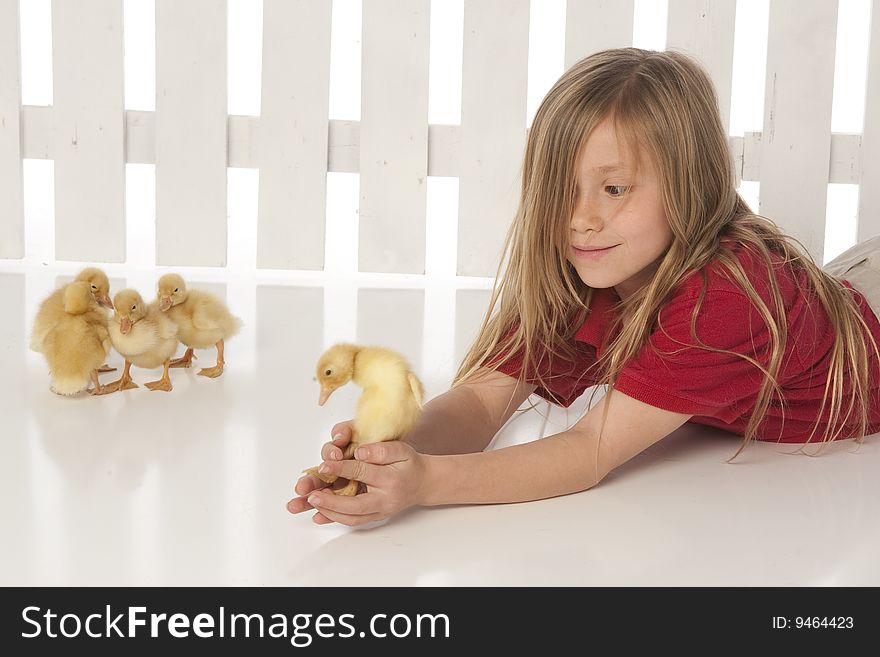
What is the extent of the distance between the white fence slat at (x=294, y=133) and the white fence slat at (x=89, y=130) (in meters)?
0.41

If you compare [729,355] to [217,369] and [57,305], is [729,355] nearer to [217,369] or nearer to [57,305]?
[217,369]

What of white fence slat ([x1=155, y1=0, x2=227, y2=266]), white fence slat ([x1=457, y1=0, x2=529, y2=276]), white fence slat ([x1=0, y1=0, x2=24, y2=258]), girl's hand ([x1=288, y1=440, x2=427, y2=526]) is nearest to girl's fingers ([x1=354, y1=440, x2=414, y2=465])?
girl's hand ([x1=288, y1=440, x2=427, y2=526])

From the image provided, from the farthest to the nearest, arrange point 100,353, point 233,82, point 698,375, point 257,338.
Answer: point 233,82
point 257,338
point 100,353
point 698,375

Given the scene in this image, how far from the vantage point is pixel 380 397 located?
1.29 m

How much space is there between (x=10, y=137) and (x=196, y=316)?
60.9 inches

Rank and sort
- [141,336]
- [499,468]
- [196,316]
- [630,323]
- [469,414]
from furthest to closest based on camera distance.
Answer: [196,316] < [141,336] < [469,414] < [630,323] < [499,468]

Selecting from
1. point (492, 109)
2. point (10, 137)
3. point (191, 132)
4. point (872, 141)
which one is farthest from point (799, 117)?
point (10, 137)

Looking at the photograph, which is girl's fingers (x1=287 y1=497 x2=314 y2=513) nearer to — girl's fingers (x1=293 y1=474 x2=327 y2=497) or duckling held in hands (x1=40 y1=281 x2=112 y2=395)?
girl's fingers (x1=293 y1=474 x2=327 y2=497)

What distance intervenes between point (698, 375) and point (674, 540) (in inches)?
9.4

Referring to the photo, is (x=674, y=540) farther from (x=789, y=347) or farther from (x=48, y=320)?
(x=48, y=320)

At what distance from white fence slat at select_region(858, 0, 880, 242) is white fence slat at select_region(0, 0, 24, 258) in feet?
7.69

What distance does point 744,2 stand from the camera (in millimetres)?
3141

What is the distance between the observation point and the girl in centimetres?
140
